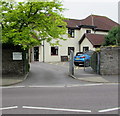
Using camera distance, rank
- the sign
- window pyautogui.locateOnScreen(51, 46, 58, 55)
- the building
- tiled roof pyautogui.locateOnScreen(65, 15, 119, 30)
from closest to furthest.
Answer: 1. the sign
2. the building
3. window pyautogui.locateOnScreen(51, 46, 58, 55)
4. tiled roof pyautogui.locateOnScreen(65, 15, 119, 30)

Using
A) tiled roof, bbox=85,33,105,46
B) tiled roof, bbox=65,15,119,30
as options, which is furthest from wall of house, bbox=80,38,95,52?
tiled roof, bbox=65,15,119,30

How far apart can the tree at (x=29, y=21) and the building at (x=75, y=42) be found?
15249mm

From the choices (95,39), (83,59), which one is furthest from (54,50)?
(83,59)

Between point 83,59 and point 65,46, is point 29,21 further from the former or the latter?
point 65,46

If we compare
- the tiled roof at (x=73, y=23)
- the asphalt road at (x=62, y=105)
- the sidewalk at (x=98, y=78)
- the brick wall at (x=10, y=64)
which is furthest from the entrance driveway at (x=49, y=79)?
the tiled roof at (x=73, y=23)

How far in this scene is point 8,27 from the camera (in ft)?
43.4

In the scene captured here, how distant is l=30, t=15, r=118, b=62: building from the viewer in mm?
29000

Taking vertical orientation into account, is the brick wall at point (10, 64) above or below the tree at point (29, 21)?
below

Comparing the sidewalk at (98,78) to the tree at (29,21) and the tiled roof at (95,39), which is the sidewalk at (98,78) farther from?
the tiled roof at (95,39)

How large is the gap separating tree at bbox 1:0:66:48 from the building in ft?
50.0

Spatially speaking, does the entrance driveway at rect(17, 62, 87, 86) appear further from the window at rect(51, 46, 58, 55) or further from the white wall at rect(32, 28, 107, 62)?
the window at rect(51, 46, 58, 55)

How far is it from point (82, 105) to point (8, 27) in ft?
30.9

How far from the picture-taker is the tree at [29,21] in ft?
40.3

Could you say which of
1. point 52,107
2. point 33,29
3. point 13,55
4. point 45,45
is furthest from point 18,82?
point 45,45
